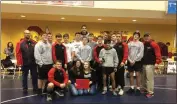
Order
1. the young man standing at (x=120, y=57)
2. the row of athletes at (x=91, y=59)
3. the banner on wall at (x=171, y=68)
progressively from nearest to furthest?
the row of athletes at (x=91, y=59), the young man standing at (x=120, y=57), the banner on wall at (x=171, y=68)

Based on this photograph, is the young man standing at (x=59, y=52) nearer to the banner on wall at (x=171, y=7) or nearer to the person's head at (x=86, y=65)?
the person's head at (x=86, y=65)

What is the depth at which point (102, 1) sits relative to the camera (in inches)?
431

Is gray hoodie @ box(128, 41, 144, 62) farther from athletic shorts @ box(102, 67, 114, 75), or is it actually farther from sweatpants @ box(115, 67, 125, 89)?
athletic shorts @ box(102, 67, 114, 75)

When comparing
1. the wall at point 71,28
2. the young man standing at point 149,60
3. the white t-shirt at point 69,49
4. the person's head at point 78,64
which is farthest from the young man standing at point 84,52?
the wall at point 71,28

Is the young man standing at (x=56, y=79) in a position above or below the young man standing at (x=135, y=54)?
below

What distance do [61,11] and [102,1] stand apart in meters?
1.82

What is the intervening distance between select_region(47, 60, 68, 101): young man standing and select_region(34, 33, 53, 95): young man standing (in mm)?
243

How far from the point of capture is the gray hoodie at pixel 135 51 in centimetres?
632

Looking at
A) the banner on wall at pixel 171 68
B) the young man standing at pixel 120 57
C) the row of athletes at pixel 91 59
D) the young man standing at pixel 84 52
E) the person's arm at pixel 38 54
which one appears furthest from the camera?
the banner on wall at pixel 171 68

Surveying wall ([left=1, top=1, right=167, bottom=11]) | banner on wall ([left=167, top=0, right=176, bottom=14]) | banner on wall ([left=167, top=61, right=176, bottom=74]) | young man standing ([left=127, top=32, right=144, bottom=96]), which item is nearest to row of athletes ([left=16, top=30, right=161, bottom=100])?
young man standing ([left=127, top=32, right=144, bottom=96])

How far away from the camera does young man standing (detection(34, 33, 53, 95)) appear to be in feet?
20.1

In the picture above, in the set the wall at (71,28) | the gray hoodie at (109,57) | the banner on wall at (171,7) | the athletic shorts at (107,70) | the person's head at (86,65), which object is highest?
the banner on wall at (171,7)

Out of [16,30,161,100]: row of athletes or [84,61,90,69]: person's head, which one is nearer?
[16,30,161,100]: row of athletes

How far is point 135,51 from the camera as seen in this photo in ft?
21.0
